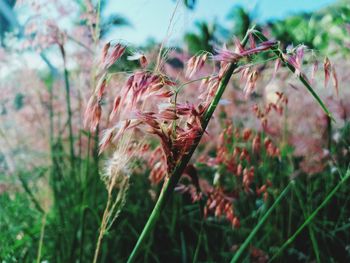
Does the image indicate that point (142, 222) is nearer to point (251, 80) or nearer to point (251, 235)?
point (251, 235)

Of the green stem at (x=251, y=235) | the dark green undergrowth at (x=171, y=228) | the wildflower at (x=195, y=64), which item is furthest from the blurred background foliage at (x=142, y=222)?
the wildflower at (x=195, y=64)

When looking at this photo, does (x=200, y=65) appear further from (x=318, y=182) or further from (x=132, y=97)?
(x=318, y=182)

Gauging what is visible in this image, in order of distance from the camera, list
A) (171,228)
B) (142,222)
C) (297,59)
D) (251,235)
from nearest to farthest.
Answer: (297,59) → (251,235) → (171,228) → (142,222)

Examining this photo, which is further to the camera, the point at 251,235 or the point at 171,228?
the point at 171,228

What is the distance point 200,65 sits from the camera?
0.77 metres

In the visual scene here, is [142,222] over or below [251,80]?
below

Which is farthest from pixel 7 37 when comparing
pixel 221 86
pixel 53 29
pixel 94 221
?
pixel 221 86

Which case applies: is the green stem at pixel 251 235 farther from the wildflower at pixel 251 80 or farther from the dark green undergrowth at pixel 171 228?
the dark green undergrowth at pixel 171 228

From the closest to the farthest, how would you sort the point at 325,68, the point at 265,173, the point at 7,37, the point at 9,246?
the point at 325,68, the point at 9,246, the point at 7,37, the point at 265,173

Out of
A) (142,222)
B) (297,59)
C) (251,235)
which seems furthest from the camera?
(142,222)

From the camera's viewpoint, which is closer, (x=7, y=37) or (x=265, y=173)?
(x=7, y=37)

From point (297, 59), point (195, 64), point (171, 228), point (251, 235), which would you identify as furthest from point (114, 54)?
point (171, 228)

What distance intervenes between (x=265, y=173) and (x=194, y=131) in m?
1.70

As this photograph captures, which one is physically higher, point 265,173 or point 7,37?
point 7,37
